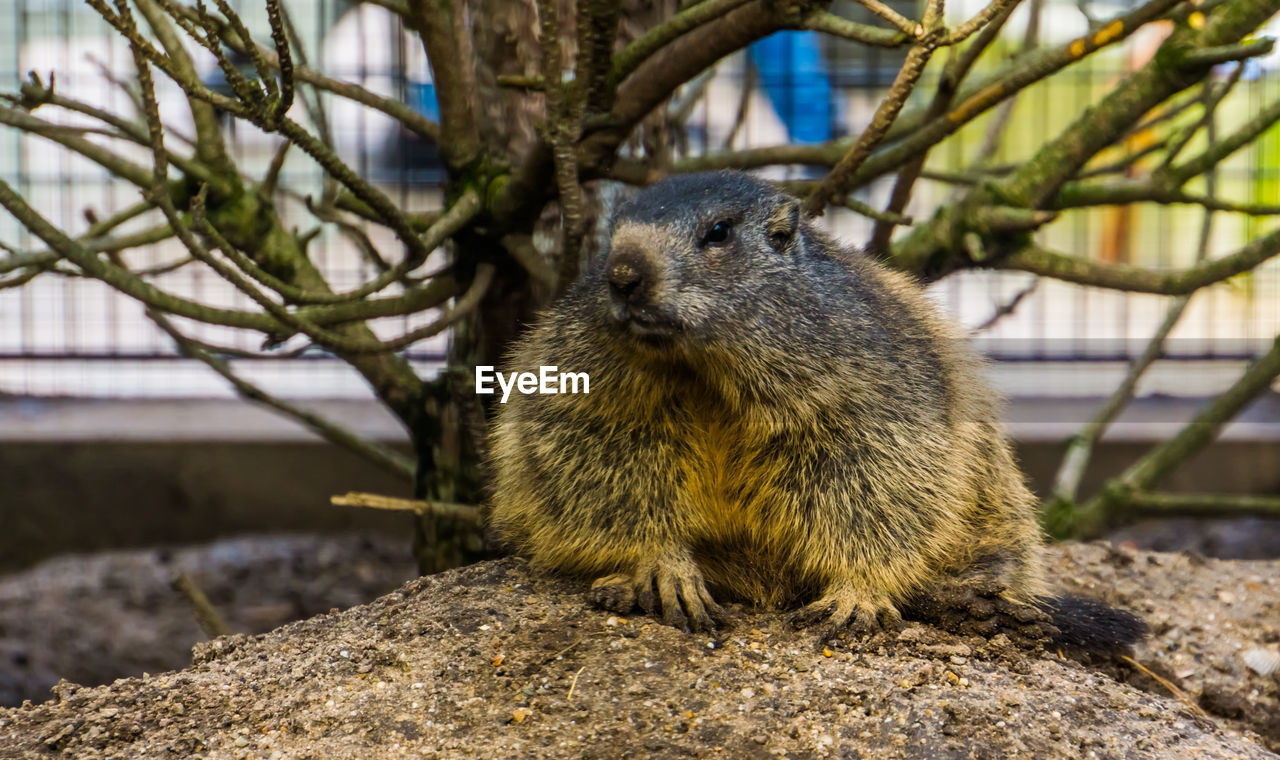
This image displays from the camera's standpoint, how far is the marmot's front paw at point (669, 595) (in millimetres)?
2615

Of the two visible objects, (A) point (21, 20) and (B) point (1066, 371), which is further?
(B) point (1066, 371)

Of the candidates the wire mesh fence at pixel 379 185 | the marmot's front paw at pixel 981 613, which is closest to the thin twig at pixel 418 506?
the marmot's front paw at pixel 981 613

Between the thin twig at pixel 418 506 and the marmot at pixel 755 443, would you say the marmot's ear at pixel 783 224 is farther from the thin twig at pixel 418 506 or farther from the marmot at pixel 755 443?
the thin twig at pixel 418 506

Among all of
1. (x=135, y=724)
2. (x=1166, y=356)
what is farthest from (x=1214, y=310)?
(x=135, y=724)

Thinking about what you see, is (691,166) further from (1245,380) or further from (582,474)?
(1245,380)

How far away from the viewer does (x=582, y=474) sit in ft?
9.43

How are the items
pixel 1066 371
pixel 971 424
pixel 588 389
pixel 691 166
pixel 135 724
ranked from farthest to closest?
pixel 1066 371
pixel 691 166
pixel 971 424
pixel 588 389
pixel 135 724

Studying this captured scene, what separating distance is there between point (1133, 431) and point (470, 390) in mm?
5442

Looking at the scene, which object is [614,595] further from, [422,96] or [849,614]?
[422,96]

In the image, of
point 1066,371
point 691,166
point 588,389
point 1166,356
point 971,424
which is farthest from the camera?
point 1066,371

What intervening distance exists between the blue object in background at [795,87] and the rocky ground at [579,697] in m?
4.97

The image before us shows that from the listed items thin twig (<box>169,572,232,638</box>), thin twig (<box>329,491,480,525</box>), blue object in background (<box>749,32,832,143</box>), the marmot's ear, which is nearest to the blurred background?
blue object in background (<box>749,32,832,143</box>)

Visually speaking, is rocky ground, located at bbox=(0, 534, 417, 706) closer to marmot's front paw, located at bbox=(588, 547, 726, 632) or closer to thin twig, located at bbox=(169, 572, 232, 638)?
thin twig, located at bbox=(169, 572, 232, 638)

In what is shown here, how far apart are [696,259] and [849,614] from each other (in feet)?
2.98
